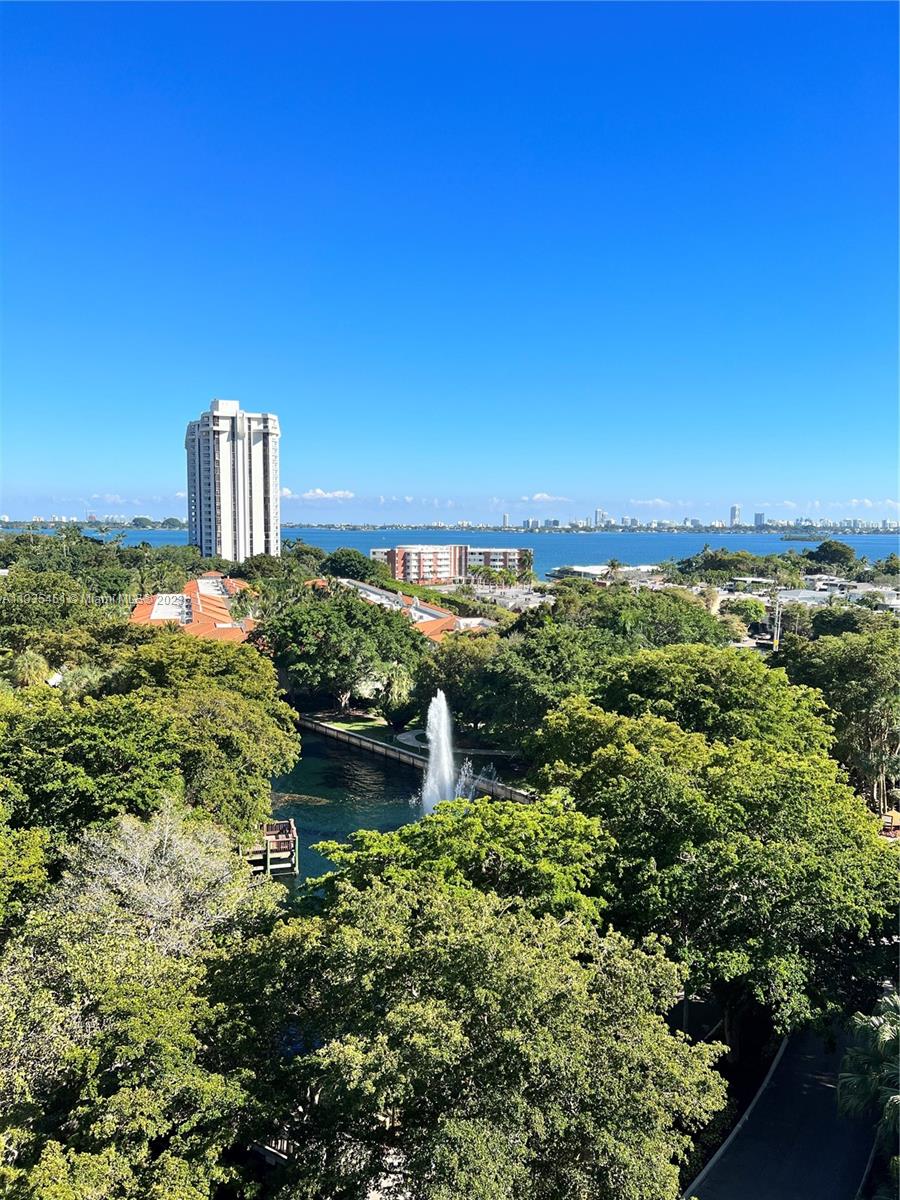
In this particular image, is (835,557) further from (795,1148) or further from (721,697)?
(795,1148)

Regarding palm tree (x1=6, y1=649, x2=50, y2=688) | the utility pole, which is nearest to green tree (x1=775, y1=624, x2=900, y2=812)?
the utility pole

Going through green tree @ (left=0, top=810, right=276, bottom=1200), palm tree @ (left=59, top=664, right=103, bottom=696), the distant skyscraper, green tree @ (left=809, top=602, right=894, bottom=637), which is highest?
the distant skyscraper

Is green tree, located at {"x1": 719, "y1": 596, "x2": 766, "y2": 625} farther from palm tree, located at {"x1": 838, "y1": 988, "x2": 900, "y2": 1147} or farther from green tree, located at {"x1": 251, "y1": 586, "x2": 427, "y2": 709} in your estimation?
palm tree, located at {"x1": 838, "y1": 988, "x2": 900, "y2": 1147}

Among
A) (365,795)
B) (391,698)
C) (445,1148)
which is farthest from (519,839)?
(391,698)

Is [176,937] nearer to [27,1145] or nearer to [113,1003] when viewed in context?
[113,1003]

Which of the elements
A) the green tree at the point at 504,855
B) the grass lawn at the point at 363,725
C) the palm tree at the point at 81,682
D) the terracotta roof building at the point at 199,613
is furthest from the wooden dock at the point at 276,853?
the terracotta roof building at the point at 199,613

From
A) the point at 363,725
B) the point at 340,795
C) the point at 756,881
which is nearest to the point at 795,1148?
the point at 756,881
